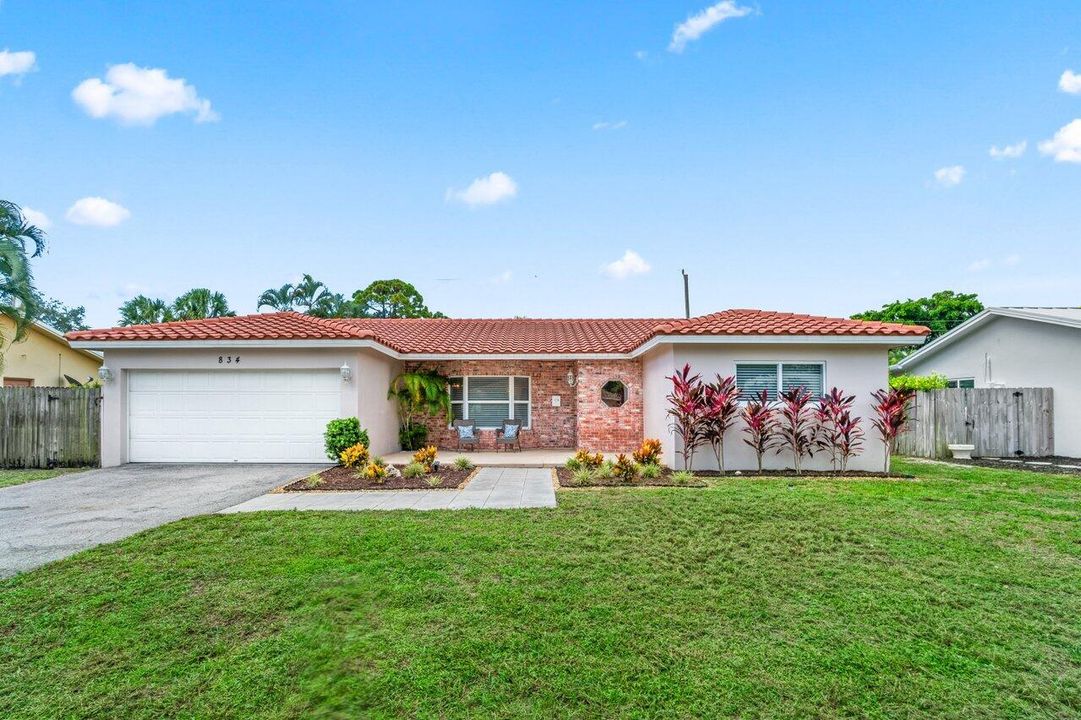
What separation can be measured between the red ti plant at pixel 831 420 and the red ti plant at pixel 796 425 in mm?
142

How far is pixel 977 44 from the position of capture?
12.0m

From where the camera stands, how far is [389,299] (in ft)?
123

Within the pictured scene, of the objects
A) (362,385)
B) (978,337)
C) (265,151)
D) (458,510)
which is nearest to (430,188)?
(265,151)

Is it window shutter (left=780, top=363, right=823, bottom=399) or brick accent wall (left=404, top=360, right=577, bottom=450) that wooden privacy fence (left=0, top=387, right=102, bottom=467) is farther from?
window shutter (left=780, top=363, right=823, bottom=399)

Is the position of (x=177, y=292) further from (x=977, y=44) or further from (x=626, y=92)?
(x=977, y=44)

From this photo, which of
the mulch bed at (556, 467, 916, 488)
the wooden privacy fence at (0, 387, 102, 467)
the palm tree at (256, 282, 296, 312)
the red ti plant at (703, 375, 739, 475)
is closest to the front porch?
the mulch bed at (556, 467, 916, 488)

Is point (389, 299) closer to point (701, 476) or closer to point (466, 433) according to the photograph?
point (466, 433)

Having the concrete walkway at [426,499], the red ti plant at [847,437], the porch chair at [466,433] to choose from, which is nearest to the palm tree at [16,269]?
the concrete walkway at [426,499]

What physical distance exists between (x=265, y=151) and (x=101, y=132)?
165 inches

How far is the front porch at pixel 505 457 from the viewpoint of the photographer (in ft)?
38.3

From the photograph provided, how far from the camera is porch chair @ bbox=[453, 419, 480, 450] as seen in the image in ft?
46.1

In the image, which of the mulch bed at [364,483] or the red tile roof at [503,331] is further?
the red tile roof at [503,331]

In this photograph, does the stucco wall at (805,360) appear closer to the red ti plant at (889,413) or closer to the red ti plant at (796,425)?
the red ti plant at (889,413)

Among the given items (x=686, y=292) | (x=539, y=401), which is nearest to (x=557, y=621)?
(x=539, y=401)
